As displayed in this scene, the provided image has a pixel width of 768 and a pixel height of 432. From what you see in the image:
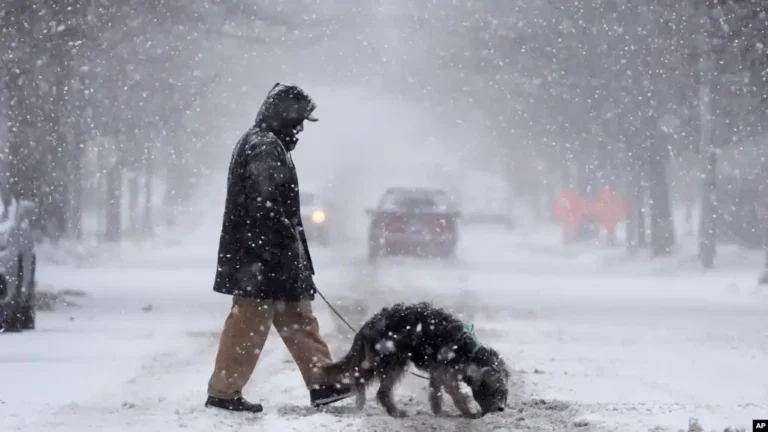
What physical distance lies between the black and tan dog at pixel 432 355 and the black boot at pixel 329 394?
0.53 feet

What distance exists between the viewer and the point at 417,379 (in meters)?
8.91

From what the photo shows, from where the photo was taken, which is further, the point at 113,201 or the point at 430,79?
the point at 430,79

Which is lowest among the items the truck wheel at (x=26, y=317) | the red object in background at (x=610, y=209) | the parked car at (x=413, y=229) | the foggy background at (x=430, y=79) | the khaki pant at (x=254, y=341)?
the truck wheel at (x=26, y=317)

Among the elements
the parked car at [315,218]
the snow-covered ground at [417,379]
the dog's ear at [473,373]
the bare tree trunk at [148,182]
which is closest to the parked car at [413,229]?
the snow-covered ground at [417,379]

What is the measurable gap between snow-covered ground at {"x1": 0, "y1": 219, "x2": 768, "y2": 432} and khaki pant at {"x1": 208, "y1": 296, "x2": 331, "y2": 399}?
198 millimetres

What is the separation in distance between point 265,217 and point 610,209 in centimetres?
2901

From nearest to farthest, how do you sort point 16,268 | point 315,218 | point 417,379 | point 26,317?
1. point 417,379
2. point 16,268
3. point 26,317
4. point 315,218

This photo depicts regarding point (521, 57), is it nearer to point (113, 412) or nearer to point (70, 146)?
point (70, 146)

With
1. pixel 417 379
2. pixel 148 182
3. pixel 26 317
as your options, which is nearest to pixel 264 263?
pixel 417 379

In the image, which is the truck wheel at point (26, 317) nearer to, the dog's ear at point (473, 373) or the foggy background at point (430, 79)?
the foggy background at point (430, 79)

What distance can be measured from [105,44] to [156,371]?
16651mm

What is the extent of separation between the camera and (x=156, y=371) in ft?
29.9

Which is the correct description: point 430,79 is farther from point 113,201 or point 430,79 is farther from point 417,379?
point 417,379

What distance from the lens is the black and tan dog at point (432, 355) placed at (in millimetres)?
6789
